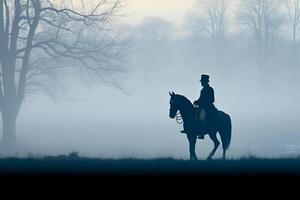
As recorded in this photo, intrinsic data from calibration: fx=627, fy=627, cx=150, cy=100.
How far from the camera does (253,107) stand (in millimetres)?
77625

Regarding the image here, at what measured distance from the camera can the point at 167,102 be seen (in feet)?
316

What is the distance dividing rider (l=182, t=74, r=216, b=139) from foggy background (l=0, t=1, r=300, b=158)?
7644 millimetres

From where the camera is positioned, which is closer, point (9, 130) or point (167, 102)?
point (9, 130)

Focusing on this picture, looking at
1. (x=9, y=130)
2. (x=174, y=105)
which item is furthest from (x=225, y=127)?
(x=9, y=130)

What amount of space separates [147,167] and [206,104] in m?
2.94

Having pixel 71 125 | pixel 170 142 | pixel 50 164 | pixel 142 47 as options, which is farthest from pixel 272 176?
pixel 142 47

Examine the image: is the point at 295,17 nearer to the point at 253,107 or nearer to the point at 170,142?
the point at 253,107

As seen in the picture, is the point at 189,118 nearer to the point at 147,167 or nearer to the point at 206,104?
the point at 206,104

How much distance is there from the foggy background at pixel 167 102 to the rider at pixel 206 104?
764cm

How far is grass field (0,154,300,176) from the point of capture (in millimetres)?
14516

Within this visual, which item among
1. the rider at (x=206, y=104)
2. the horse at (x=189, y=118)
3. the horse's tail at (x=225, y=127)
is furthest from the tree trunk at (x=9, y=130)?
the rider at (x=206, y=104)

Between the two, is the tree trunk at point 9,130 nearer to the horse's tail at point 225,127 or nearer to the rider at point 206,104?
the horse's tail at point 225,127

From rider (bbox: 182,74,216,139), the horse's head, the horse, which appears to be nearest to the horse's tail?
the horse

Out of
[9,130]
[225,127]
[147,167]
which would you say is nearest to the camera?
[147,167]
